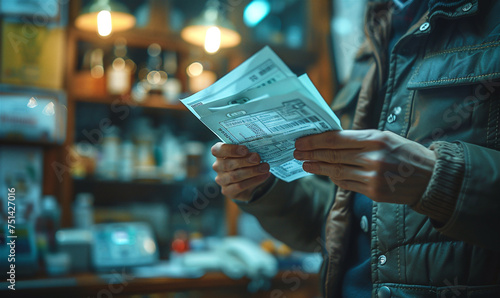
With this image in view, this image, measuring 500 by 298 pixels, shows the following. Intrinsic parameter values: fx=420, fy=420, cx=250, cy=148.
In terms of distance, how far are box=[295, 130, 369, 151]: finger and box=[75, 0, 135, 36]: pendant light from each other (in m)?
1.65

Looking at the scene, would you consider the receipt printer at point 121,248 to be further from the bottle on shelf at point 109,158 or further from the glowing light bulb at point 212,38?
the glowing light bulb at point 212,38

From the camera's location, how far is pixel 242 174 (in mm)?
935

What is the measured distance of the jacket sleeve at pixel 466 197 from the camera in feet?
2.18

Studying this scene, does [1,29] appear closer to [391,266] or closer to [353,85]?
[353,85]

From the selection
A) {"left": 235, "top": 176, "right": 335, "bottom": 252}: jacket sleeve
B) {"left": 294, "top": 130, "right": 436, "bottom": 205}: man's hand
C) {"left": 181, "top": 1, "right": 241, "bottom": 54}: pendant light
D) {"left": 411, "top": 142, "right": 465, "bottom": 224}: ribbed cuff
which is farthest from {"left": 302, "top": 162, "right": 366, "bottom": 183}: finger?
{"left": 181, "top": 1, "right": 241, "bottom": 54}: pendant light

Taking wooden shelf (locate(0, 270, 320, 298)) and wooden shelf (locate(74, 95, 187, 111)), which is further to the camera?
wooden shelf (locate(74, 95, 187, 111))

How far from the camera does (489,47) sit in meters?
0.79

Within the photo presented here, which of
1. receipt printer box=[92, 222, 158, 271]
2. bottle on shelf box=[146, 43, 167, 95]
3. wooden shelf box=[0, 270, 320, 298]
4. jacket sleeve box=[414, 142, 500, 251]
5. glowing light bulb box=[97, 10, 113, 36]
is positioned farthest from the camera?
bottle on shelf box=[146, 43, 167, 95]

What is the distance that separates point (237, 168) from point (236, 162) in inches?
1.0

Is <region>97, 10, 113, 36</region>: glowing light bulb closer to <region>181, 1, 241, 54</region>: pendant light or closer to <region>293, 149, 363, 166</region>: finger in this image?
<region>181, 1, 241, 54</region>: pendant light

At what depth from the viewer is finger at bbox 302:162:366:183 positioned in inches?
27.8

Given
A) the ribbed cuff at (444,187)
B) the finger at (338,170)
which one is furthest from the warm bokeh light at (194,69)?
the ribbed cuff at (444,187)

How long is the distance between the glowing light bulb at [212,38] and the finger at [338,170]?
1.64 m

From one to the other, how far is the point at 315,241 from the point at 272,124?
575 mm
